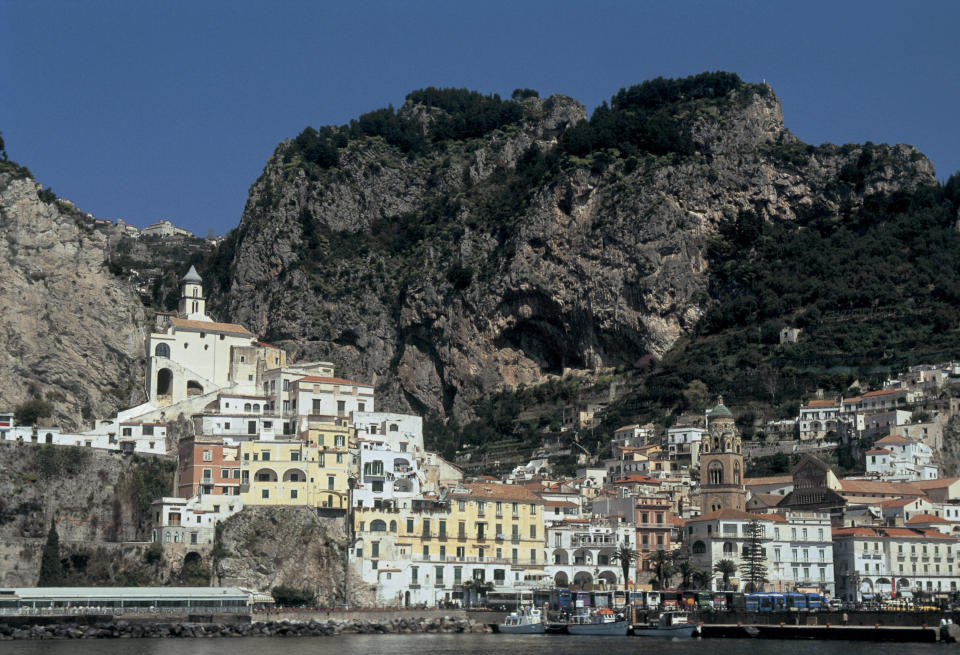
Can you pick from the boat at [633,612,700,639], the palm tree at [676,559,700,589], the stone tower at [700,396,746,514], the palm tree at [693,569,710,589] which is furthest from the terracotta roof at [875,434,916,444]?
the boat at [633,612,700,639]

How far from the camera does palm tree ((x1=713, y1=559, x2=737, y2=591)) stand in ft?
286

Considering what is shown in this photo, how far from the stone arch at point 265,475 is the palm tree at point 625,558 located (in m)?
21.3

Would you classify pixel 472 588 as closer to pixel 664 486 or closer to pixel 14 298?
pixel 664 486

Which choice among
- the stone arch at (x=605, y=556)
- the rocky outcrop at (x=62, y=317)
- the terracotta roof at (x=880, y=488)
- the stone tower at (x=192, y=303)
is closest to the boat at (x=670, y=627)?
the stone arch at (x=605, y=556)

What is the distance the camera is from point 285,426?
95.5 meters

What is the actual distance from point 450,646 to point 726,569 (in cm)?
2469

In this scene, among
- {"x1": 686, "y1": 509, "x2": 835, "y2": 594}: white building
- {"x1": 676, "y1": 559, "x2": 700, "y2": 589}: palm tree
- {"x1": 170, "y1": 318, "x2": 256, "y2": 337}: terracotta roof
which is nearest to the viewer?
{"x1": 676, "y1": 559, "x2": 700, "y2": 589}: palm tree

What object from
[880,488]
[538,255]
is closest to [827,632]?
[880,488]

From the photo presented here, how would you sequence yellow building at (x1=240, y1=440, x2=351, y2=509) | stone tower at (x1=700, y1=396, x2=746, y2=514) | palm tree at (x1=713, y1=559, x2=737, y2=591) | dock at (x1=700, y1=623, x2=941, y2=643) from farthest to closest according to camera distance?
stone tower at (x1=700, y1=396, x2=746, y2=514)
palm tree at (x1=713, y1=559, x2=737, y2=591)
yellow building at (x1=240, y1=440, x2=351, y2=509)
dock at (x1=700, y1=623, x2=941, y2=643)

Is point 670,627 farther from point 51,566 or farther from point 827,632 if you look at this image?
point 51,566

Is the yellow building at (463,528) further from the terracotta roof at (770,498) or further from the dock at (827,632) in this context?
the terracotta roof at (770,498)

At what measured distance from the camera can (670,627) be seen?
257ft

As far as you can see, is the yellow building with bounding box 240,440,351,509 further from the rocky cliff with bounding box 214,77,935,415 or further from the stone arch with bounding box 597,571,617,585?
the rocky cliff with bounding box 214,77,935,415

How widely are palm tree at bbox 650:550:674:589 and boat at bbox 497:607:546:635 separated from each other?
36.0 ft
